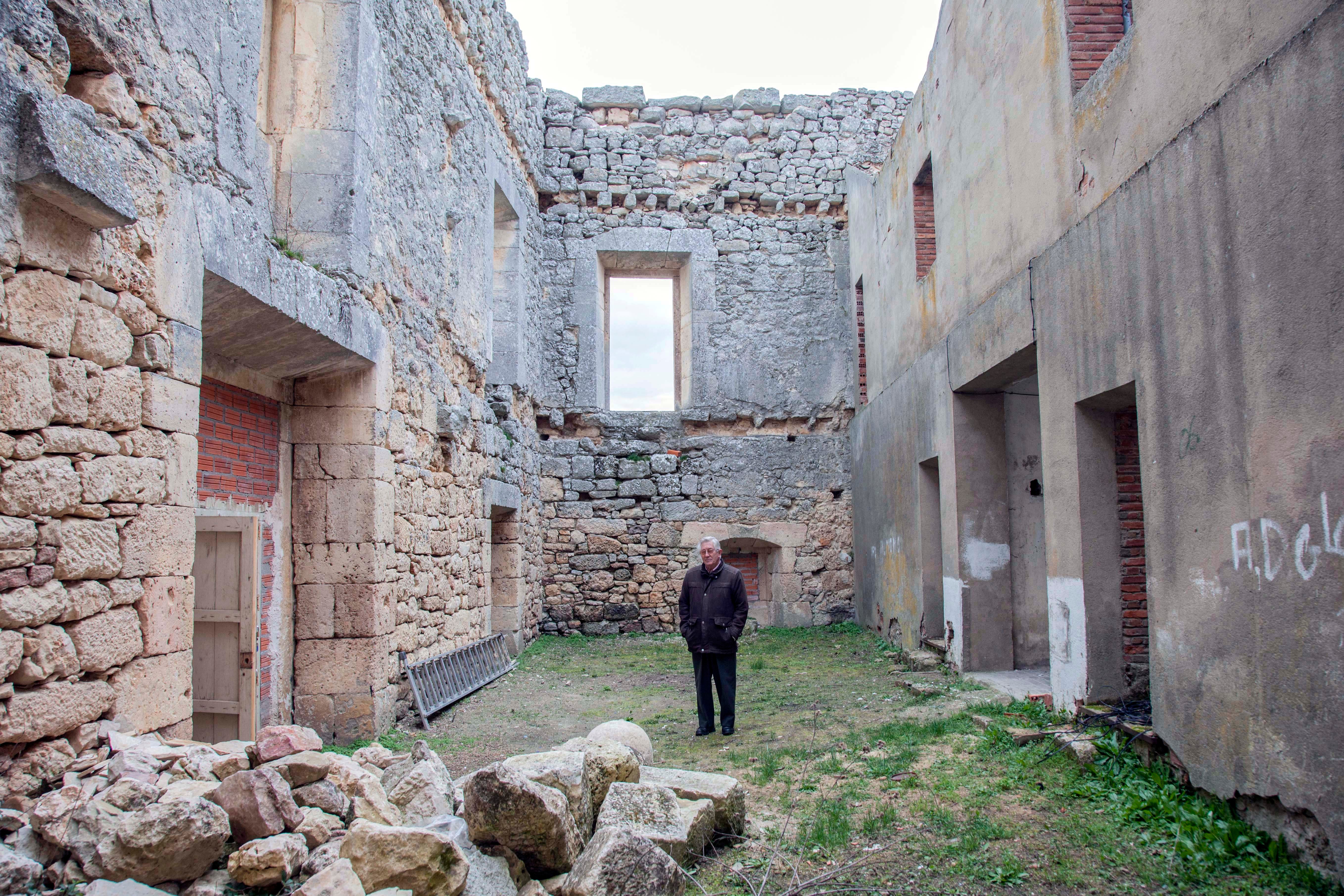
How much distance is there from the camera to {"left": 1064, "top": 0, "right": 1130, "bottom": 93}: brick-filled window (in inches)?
213

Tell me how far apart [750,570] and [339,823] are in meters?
9.38

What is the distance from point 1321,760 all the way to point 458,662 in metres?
6.28

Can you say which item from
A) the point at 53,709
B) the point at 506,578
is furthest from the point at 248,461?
the point at 506,578

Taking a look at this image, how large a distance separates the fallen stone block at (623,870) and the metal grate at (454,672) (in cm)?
355

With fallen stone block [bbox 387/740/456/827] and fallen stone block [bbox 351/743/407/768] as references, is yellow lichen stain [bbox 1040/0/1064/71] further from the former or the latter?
fallen stone block [bbox 351/743/407/768]

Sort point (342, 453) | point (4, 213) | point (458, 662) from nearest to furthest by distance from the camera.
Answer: point (4, 213)
point (342, 453)
point (458, 662)

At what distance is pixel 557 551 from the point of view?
11703 mm

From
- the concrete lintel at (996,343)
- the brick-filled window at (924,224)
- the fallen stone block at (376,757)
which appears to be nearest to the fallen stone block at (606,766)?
the fallen stone block at (376,757)

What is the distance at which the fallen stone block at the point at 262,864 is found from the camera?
9.25 ft

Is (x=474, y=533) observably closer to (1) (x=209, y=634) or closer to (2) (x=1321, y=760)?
(1) (x=209, y=634)

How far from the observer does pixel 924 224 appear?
8.99 metres

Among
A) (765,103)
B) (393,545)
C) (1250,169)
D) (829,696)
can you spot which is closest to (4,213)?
(393,545)

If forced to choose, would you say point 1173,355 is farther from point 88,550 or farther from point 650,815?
point 88,550

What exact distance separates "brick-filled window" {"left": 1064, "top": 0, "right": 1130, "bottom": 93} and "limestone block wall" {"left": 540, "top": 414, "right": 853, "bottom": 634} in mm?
7224
